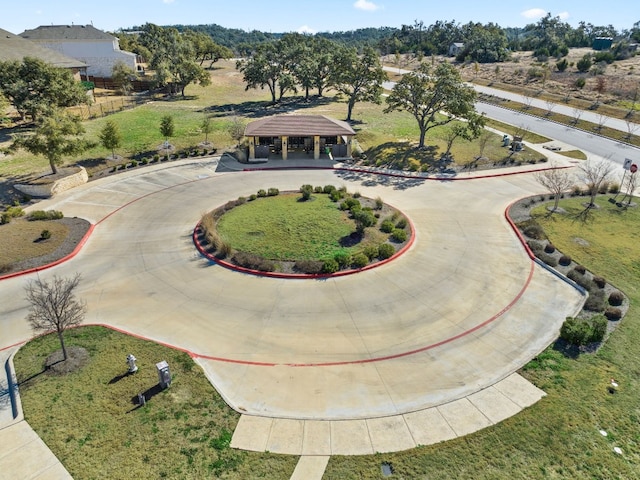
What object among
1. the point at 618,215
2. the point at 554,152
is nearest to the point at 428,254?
the point at 618,215

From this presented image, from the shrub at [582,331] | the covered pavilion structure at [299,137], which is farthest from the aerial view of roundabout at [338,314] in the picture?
the covered pavilion structure at [299,137]

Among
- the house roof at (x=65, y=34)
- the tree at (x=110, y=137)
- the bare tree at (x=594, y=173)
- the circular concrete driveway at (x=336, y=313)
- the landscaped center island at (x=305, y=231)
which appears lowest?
the circular concrete driveway at (x=336, y=313)

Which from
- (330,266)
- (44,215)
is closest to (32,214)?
(44,215)

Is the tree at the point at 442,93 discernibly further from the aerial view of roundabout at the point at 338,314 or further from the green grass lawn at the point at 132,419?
the green grass lawn at the point at 132,419

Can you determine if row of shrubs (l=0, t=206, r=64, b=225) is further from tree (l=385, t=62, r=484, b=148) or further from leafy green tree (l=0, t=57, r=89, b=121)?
tree (l=385, t=62, r=484, b=148)

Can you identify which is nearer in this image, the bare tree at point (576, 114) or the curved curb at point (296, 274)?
the curved curb at point (296, 274)

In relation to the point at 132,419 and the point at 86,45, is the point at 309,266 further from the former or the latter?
the point at 86,45

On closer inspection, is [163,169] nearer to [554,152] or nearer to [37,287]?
[37,287]
